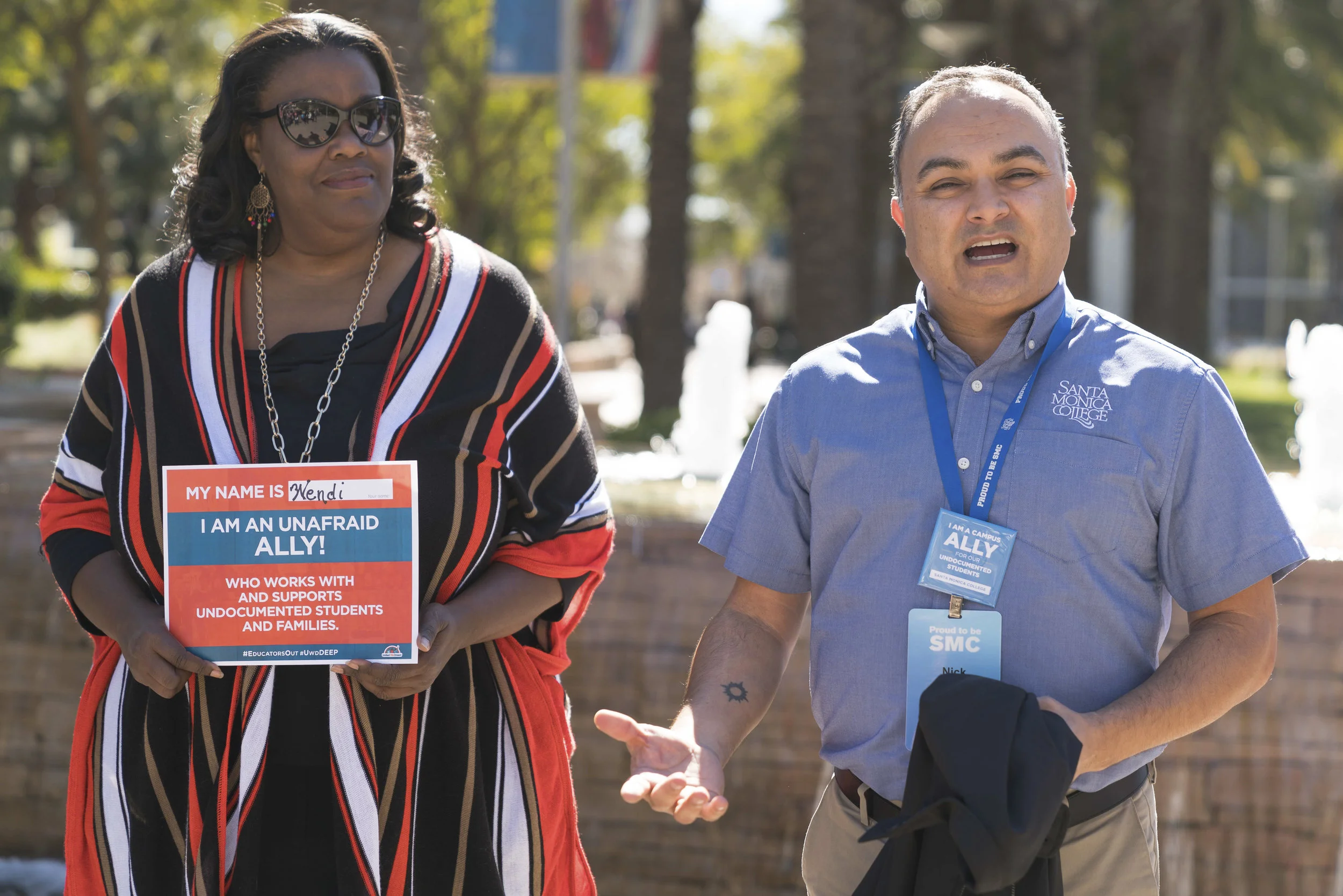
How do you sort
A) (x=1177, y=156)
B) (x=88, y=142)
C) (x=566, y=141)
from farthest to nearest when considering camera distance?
(x=88, y=142) < (x=1177, y=156) < (x=566, y=141)

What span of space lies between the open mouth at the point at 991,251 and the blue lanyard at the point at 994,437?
0.13m

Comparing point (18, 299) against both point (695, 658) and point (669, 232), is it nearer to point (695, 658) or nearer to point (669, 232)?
point (669, 232)

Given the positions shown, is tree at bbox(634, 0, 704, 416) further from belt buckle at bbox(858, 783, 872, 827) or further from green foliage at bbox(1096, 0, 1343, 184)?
green foliage at bbox(1096, 0, 1343, 184)

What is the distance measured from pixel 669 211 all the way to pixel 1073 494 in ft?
38.3

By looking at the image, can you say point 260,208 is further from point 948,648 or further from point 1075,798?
point 1075,798

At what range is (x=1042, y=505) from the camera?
87.3 inches

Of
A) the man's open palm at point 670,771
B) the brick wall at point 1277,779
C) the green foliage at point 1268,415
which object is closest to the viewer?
the man's open palm at point 670,771

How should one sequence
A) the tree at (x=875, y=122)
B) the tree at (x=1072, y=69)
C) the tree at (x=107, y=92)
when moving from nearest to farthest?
the tree at (x=1072, y=69), the tree at (x=875, y=122), the tree at (x=107, y=92)

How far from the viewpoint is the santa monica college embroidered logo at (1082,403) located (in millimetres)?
2232

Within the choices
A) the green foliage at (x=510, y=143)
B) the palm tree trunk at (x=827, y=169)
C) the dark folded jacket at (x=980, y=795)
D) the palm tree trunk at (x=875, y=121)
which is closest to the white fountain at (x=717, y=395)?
the palm tree trunk at (x=827, y=169)

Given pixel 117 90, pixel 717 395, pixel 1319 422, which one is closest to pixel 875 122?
pixel 717 395

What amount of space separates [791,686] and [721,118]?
38723 mm

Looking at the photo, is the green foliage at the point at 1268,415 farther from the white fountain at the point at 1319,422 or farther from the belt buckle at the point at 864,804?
the belt buckle at the point at 864,804

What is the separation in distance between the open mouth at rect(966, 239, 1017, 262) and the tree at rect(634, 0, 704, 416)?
440 inches
